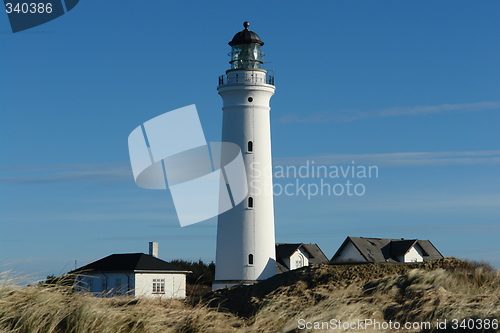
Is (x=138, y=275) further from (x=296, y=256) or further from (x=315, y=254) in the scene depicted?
(x=315, y=254)

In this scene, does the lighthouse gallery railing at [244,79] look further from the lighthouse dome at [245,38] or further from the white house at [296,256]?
the white house at [296,256]

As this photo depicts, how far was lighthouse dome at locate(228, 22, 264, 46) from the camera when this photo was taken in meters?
32.3

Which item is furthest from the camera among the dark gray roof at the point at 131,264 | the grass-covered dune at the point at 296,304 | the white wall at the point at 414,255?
the white wall at the point at 414,255

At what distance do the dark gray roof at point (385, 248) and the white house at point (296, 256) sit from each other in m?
1.34

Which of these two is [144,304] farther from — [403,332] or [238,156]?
[238,156]

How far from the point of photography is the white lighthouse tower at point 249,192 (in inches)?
1193

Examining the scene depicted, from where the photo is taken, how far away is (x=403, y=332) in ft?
40.3

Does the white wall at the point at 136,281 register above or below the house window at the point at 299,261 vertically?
below

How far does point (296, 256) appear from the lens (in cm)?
4834

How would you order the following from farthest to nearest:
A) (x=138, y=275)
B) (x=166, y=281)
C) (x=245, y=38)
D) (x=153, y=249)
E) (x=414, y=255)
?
1. (x=414, y=255)
2. (x=153, y=249)
3. (x=166, y=281)
4. (x=138, y=275)
5. (x=245, y=38)

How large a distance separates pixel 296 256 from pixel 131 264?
14.5 metres

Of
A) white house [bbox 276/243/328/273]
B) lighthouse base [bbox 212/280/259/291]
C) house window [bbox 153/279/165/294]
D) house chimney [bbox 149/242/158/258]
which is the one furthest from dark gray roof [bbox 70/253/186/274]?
white house [bbox 276/243/328/273]

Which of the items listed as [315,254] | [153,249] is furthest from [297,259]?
[153,249]

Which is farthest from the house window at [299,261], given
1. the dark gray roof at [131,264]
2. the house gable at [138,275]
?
the house gable at [138,275]
